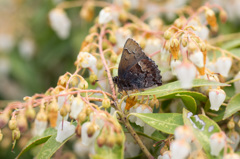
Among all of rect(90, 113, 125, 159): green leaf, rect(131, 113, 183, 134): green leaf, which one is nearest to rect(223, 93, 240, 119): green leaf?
rect(131, 113, 183, 134): green leaf

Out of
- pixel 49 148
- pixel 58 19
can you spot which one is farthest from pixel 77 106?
pixel 58 19

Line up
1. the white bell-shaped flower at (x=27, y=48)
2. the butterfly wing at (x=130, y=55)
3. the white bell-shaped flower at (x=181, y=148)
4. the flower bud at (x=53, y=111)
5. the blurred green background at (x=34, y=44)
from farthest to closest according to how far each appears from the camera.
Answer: the white bell-shaped flower at (x=27, y=48) → the blurred green background at (x=34, y=44) → the butterfly wing at (x=130, y=55) → the flower bud at (x=53, y=111) → the white bell-shaped flower at (x=181, y=148)

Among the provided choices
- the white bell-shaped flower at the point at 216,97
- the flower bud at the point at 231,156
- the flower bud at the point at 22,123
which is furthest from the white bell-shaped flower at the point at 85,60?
the flower bud at the point at 231,156

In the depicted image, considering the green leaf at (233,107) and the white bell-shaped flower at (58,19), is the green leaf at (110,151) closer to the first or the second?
the green leaf at (233,107)

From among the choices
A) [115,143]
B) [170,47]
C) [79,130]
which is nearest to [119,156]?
[115,143]

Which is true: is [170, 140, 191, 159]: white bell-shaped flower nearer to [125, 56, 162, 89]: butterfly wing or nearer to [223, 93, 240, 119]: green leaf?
[223, 93, 240, 119]: green leaf

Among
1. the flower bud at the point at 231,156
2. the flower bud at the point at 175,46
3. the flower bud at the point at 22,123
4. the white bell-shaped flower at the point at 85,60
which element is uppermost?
the white bell-shaped flower at the point at 85,60

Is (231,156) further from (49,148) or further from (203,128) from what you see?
(49,148)
